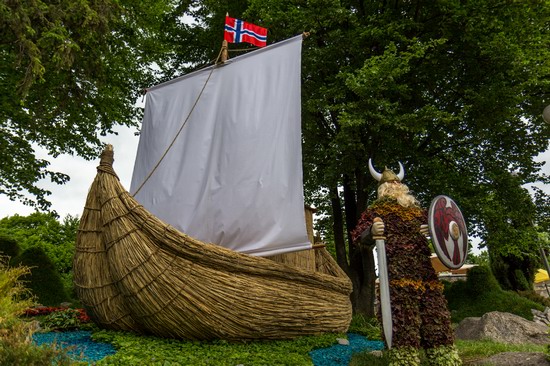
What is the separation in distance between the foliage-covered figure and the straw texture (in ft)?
6.05

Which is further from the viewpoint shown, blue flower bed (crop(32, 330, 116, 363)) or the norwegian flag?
the norwegian flag

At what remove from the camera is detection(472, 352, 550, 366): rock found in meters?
5.37

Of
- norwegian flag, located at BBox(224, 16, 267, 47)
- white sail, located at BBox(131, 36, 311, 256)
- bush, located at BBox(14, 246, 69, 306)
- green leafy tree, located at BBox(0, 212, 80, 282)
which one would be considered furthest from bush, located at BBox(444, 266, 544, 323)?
green leafy tree, located at BBox(0, 212, 80, 282)

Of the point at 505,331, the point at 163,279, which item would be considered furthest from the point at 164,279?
the point at 505,331

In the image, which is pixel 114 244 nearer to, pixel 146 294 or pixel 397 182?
pixel 146 294

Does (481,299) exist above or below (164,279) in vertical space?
above

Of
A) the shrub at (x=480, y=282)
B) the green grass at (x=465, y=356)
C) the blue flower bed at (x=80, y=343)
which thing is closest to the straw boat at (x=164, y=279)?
the blue flower bed at (x=80, y=343)

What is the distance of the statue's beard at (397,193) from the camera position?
6156 mm

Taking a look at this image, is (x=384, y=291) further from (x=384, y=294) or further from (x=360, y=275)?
(x=360, y=275)

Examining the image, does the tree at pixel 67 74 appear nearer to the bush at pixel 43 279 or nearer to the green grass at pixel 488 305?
the bush at pixel 43 279

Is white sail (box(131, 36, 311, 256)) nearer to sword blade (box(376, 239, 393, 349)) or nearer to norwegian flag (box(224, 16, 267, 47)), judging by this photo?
norwegian flag (box(224, 16, 267, 47))

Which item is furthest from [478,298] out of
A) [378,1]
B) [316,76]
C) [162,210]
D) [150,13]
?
[150,13]

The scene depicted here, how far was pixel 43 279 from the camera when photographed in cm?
1364

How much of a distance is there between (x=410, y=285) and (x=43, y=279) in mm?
11853
